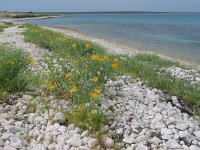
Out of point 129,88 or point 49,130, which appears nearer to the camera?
point 49,130

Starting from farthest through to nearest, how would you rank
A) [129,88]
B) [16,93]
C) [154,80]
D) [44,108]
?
1. [154,80]
2. [129,88]
3. [16,93]
4. [44,108]

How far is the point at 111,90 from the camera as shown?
759 cm

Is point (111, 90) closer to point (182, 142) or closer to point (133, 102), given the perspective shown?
point (133, 102)

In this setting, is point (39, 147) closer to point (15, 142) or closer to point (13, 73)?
point (15, 142)

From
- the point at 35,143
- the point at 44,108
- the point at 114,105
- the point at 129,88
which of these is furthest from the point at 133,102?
the point at 35,143

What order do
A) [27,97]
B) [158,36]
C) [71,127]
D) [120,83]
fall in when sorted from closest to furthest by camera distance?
[71,127], [27,97], [120,83], [158,36]

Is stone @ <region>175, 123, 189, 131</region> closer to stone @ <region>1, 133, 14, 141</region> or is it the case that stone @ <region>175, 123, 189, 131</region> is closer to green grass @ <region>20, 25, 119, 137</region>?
green grass @ <region>20, 25, 119, 137</region>

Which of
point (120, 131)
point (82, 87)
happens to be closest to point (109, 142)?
point (120, 131)

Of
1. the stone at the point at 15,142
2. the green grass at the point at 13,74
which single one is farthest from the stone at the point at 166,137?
the green grass at the point at 13,74

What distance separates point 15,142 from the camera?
5.50 meters

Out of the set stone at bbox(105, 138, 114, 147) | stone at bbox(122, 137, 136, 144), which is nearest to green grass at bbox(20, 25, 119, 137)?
stone at bbox(105, 138, 114, 147)

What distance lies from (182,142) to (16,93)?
357 centimetres

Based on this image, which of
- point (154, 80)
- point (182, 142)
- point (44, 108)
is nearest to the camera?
point (182, 142)

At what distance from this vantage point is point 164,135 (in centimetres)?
558
